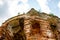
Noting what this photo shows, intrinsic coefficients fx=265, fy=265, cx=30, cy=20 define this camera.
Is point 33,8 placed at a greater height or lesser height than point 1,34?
greater

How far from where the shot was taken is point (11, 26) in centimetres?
2362

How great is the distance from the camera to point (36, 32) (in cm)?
2297

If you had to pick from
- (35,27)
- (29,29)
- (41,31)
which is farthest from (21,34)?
(41,31)

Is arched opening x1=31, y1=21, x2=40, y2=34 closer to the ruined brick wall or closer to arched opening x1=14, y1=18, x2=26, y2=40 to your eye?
the ruined brick wall

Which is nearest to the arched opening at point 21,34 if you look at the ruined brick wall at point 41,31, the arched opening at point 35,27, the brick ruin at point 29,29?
the brick ruin at point 29,29

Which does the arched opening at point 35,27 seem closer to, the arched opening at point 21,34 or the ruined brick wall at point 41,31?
the ruined brick wall at point 41,31

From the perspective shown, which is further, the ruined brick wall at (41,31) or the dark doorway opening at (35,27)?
the dark doorway opening at (35,27)

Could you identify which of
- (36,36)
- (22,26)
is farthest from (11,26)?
(36,36)

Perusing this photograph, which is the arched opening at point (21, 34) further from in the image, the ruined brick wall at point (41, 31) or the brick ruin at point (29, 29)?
the ruined brick wall at point (41, 31)

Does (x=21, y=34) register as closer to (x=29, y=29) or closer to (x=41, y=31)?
(x=29, y=29)

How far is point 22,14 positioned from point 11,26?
5.31 ft

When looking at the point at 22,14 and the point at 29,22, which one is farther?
the point at 22,14

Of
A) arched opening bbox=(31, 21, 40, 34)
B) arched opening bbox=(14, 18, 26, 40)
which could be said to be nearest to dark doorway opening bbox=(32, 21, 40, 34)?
arched opening bbox=(31, 21, 40, 34)

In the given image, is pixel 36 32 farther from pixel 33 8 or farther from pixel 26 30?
pixel 33 8
